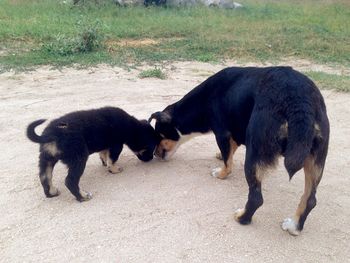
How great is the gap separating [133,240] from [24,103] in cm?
468

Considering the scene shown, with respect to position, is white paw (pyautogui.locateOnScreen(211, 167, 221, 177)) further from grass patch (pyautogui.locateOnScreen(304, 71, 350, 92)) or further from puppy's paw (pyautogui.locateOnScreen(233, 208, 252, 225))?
grass patch (pyautogui.locateOnScreen(304, 71, 350, 92))

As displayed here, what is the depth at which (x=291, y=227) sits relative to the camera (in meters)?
4.32

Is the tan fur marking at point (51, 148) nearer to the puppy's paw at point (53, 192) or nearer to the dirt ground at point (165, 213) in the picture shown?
the puppy's paw at point (53, 192)

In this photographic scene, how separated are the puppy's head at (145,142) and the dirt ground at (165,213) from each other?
155mm

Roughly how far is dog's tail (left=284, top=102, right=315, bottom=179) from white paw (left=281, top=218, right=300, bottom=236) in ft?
2.73

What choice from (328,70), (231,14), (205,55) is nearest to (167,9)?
(231,14)

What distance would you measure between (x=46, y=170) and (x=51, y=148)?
0.28 metres

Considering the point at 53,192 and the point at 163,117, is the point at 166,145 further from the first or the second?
the point at 53,192

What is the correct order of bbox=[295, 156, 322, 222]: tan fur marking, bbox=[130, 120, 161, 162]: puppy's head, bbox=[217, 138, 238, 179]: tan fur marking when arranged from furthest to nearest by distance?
bbox=[130, 120, 161, 162]: puppy's head → bbox=[217, 138, 238, 179]: tan fur marking → bbox=[295, 156, 322, 222]: tan fur marking

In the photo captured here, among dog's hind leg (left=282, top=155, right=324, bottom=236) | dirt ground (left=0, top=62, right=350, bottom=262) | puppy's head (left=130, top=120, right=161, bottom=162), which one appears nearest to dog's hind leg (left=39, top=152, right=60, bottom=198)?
dirt ground (left=0, top=62, right=350, bottom=262)

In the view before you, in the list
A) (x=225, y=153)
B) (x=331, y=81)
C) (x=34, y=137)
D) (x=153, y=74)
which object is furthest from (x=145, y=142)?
(x=331, y=81)

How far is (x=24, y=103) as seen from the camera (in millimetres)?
7938

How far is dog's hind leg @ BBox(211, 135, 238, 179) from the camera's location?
5.24 meters

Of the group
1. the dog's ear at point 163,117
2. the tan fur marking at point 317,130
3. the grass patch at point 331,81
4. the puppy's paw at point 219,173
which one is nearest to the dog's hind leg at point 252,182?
the tan fur marking at point 317,130
